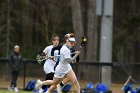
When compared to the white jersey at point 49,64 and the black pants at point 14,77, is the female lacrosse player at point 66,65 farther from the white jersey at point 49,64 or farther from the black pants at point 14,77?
the black pants at point 14,77

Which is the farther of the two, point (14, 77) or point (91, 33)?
point (91, 33)

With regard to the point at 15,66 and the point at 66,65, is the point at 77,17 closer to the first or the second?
the point at 15,66

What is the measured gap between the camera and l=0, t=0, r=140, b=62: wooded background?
48.9 metres

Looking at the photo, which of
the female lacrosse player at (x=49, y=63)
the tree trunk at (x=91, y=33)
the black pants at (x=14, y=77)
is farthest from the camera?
the tree trunk at (x=91, y=33)

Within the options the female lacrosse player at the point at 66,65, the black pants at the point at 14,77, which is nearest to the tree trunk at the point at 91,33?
the black pants at the point at 14,77

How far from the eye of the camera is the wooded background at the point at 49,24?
48.9 meters

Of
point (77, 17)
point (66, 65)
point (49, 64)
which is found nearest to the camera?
point (66, 65)

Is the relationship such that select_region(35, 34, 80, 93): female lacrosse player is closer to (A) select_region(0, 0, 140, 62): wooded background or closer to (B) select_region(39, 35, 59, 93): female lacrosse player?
(B) select_region(39, 35, 59, 93): female lacrosse player

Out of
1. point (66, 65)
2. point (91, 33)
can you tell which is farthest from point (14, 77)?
point (91, 33)

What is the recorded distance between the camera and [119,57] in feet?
159

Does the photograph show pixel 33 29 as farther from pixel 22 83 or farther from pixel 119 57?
pixel 22 83

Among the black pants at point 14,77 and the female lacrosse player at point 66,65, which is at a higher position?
the female lacrosse player at point 66,65

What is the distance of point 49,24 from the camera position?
52688 mm

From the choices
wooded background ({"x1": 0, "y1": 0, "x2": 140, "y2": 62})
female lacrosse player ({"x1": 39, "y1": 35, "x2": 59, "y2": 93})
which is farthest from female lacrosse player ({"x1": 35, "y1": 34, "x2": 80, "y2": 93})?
wooded background ({"x1": 0, "y1": 0, "x2": 140, "y2": 62})
